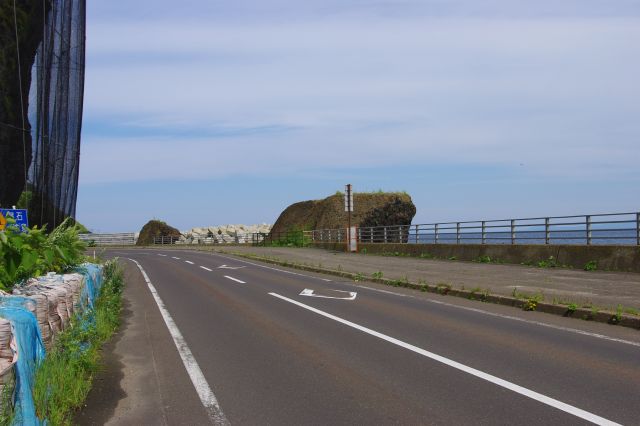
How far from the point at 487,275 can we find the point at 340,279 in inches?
202

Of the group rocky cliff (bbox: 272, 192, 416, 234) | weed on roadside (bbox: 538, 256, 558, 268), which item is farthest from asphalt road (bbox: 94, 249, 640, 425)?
rocky cliff (bbox: 272, 192, 416, 234)

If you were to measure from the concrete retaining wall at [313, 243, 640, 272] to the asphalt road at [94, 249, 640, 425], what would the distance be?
Result: 26.5 ft

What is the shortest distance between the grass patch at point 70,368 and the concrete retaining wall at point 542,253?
15.6 m

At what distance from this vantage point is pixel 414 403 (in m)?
6.04

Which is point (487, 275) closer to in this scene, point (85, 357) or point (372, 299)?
point (372, 299)

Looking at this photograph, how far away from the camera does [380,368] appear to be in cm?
759

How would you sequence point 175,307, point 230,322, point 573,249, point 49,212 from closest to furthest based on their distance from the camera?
point 49,212
point 230,322
point 175,307
point 573,249

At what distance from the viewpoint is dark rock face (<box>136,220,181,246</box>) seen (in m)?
83.8

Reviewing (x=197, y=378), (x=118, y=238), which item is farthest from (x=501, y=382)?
(x=118, y=238)

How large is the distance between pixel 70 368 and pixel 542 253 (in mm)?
19924

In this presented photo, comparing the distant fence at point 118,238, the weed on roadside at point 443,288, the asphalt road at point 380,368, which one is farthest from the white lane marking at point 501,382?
the distant fence at point 118,238

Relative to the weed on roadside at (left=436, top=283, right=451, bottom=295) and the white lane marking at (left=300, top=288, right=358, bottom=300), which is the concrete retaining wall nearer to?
the weed on roadside at (left=436, top=283, right=451, bottom=295)

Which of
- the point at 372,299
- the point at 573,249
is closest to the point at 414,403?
the point at 372,299

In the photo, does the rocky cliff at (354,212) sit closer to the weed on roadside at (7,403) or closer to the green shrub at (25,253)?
the green shrub at (25,253)
